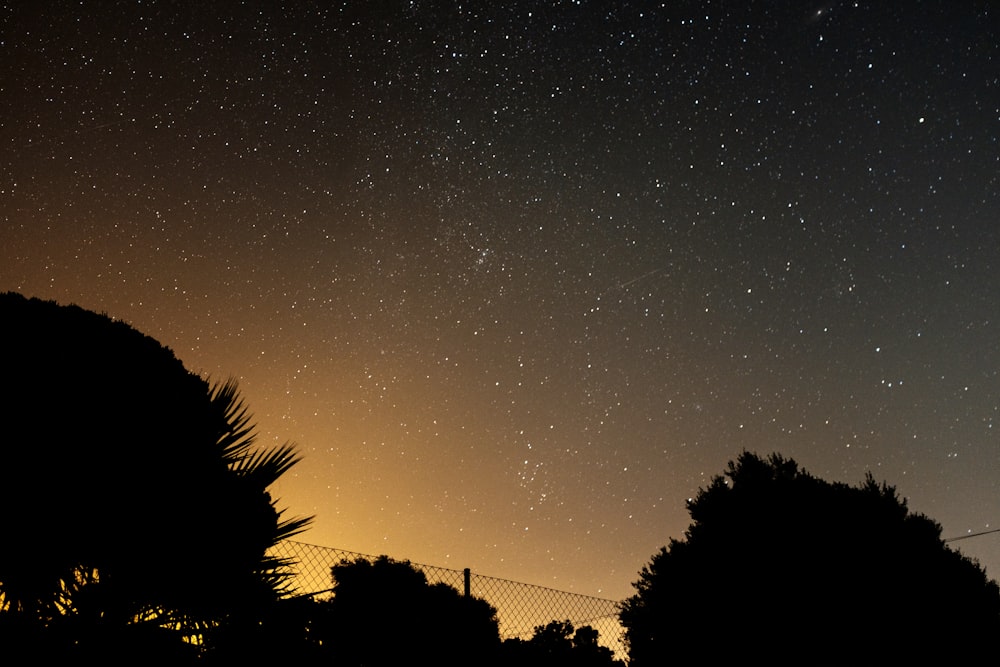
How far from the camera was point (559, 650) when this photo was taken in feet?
36.0

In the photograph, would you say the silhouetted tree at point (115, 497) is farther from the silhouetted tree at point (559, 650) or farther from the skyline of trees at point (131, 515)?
the silhouetted tree at point (559, 650)

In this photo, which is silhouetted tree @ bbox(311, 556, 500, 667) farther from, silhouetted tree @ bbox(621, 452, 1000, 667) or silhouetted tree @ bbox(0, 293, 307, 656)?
silhouetted tree @ bbox(0, 293, 307, 656)

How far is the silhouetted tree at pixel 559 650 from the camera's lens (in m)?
8.80

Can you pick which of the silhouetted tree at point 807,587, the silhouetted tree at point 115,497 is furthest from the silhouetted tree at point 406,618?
the silhouetted tree at point 115,497

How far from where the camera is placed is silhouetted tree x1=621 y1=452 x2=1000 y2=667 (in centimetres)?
1018

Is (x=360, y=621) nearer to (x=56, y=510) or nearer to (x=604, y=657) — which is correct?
(x=604, y=657)

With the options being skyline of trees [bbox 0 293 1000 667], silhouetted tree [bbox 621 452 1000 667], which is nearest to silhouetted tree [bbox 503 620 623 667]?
skyline of trees [bbox 0 293 1000 667]

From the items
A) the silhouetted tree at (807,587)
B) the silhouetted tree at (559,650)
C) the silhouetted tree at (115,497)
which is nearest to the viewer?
the silhouetted tree at (115,497)

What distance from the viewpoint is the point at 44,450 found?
173 inches

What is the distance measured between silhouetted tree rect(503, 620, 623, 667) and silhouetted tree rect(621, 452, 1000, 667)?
876mm

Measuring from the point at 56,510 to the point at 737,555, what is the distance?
1026 centimetres

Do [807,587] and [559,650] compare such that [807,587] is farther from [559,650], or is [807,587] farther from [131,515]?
[131,515]

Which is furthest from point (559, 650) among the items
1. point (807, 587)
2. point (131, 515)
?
point (131, 515)

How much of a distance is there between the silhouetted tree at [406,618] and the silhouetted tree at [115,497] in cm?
434
